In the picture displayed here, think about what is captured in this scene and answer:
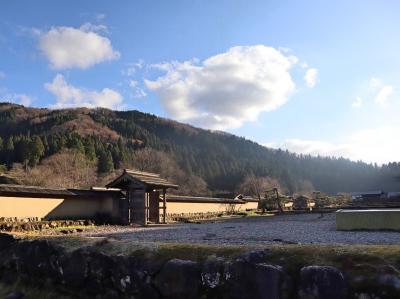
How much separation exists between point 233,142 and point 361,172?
3224 centimetres

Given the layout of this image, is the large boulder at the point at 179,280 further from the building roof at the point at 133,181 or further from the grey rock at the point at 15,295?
the building roof at the point at 133,181

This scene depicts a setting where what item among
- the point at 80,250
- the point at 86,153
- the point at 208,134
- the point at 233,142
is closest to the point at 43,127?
the point at 86,153

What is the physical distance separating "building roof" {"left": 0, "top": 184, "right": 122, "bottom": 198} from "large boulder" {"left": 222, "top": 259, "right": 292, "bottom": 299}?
1416 cm

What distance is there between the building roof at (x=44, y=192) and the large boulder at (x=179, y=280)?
1337 centimetres

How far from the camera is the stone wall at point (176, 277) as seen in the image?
385 centimetres

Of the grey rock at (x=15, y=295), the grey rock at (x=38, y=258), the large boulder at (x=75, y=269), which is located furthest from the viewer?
the grey rock at (x=38, y=258)

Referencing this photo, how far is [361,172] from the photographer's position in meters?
101

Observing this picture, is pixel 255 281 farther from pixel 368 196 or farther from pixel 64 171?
pixel 368 196

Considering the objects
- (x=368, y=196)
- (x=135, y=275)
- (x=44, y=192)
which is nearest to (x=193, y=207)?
(x=44, y=192)

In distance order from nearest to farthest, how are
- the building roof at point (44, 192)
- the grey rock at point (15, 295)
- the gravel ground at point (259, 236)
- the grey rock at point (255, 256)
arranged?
the grey rock at point (255, 256), the grey rock at point (15, 295), the gravel ground at point (259, 236), the building roof at point (44, 192)

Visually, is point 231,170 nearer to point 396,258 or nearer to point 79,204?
point 79,204

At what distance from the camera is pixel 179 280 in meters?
4.77

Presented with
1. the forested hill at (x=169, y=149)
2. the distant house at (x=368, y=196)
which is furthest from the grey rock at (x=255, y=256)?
the distant house at (x=368, y=196)

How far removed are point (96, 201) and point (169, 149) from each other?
178ft
